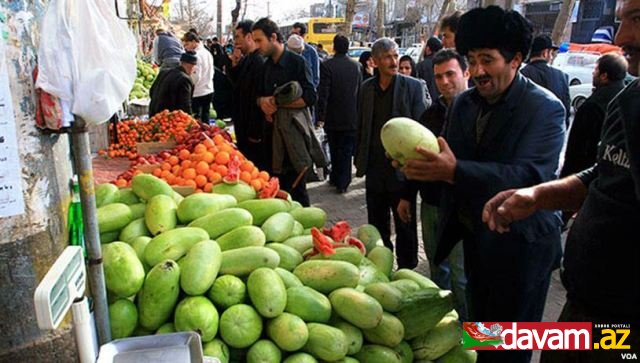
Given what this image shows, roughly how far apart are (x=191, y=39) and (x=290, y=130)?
4888mm

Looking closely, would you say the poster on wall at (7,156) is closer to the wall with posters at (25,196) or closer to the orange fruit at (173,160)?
the wall with posters at (25,196)

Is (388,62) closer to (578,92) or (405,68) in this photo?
(405,68)

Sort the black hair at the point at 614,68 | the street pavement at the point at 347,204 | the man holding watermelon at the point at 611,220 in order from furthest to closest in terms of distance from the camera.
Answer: the street pavement at the point at 347,204
the black hair at the point at 614,68
the man holding watermelon at the point at 611,220

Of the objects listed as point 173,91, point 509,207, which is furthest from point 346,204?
point 509,207

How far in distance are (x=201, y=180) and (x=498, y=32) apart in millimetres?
1986

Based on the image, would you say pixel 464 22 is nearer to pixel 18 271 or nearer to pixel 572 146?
pixel 18 271

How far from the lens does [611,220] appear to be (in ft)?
5.35

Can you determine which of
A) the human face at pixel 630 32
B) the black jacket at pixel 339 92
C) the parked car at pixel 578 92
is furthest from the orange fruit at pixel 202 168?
the parked car at pixel 578 92

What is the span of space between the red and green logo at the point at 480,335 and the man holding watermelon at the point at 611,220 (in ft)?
0.99

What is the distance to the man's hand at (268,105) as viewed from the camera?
186 inches

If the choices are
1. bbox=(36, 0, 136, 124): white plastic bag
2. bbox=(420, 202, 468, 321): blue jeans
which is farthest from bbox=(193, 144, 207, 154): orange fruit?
bbox=(36, 0, 136, 124): white plastic bag

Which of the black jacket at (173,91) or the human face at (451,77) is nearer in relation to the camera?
the human face at (451,77)

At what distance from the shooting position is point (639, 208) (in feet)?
5.12

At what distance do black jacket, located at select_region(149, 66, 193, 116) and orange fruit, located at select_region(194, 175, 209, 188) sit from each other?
12.7ft
